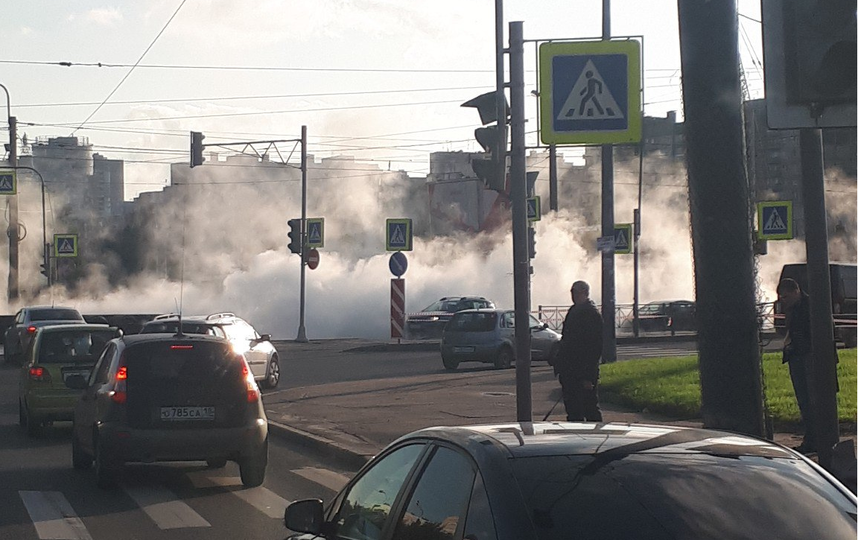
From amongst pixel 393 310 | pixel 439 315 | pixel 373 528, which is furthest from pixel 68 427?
pixel 439 315

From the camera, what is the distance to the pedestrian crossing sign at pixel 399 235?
35688 millimetres

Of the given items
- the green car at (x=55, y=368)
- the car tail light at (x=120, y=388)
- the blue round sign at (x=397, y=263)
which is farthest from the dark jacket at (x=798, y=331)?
the blue round sign at (x=397, y=263)

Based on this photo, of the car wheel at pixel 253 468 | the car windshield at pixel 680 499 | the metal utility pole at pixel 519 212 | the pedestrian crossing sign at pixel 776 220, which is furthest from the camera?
the pedestrian crossing sign at pixel 776 220

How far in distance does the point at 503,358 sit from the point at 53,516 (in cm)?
2025

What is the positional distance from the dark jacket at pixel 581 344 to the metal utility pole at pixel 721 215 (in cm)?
553

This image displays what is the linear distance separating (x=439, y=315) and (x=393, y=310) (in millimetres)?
12368

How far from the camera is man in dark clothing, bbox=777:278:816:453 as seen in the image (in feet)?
39.3

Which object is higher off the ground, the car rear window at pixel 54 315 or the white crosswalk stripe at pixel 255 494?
the car rear window at pixel 54 315

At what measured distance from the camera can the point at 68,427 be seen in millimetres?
17000

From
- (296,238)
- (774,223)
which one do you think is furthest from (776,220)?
(296,238)

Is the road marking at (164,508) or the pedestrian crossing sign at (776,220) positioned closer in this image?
the road marking at (164,508)

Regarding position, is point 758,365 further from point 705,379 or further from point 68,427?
point 68,427

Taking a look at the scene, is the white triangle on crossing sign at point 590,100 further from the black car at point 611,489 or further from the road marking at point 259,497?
the black car at point 611,489

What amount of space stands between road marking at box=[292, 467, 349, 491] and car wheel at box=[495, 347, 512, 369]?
1672 cm
